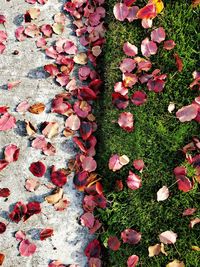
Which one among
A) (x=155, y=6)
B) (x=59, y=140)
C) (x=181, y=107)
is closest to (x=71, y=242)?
(x=59, y=140)

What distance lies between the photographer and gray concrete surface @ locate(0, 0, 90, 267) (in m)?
2.84

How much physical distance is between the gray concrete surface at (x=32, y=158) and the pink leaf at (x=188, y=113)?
619mm

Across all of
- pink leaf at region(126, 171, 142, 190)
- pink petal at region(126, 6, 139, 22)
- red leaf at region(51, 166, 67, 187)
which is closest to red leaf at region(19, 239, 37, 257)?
red leaf at region(51, 166, 67, 187)

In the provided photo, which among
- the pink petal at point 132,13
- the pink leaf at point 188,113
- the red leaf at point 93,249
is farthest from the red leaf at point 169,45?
the red leaf at point 93,249

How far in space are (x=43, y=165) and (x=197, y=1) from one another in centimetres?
131

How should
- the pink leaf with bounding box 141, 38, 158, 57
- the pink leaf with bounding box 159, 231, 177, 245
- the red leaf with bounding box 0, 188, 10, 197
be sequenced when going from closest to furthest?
the pink leaf with bounding box 159, 231, 177, 245 → the red leaf with bounding box 0, 188, 10, 197 → the pink leaf with bounding box 141, 38, 158, 57

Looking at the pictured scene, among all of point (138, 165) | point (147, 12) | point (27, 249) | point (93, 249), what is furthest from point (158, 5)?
point (27, 249)

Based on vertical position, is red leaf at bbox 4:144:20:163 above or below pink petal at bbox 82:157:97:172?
below

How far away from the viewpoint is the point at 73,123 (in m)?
3.10

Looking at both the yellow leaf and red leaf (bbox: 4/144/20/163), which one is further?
the yellow leaf

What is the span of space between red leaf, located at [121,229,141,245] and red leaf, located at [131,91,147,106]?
2.33 ft

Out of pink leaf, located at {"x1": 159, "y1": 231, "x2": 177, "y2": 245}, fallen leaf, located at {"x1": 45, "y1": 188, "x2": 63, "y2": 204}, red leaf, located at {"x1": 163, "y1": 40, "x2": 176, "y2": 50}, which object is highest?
red leaf, located at {"x1": 163, "y1": 40, "x2": 176, "y2": 50}

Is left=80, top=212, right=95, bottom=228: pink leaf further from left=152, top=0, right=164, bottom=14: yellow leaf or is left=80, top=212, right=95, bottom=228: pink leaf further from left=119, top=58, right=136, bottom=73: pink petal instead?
left=152, top=0, right=164, bottom=14: yellow leaf

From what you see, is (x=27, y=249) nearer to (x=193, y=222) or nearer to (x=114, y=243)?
(x=114, y=243)
